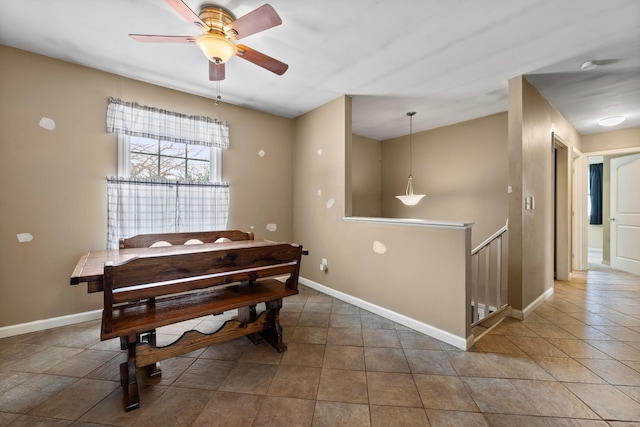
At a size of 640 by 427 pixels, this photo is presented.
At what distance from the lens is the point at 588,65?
92.0 inches

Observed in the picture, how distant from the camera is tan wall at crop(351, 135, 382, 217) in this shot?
4.98m

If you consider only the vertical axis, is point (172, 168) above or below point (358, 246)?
above

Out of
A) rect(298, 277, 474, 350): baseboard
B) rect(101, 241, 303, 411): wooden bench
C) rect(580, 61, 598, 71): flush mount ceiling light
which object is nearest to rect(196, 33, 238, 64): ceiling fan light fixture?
rect(101, 241, 303, 411): wooden bench

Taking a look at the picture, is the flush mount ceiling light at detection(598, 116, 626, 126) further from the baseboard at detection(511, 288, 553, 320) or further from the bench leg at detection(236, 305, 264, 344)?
the bench leg at detection(236, 305, 264, 344)

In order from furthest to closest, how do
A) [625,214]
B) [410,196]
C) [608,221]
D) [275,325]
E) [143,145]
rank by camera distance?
[608,221]
[625,214]
[410,196]
[143,145]
[275,325]

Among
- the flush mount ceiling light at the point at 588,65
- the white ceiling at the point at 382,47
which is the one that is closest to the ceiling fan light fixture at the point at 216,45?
the white ceiling at the point at 382,47

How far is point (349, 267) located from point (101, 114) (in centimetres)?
304

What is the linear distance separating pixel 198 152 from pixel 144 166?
0.59 meters

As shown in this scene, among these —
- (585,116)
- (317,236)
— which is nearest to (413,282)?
(317,236)

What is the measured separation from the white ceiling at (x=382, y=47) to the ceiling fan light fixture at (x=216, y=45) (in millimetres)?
202

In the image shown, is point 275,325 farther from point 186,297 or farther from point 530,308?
point 530,308

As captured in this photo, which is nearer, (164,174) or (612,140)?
(164,174)

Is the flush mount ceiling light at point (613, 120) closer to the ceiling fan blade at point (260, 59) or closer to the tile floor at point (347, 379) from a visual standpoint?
the tile floor at point (347, 379)

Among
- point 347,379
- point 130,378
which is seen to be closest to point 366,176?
point 347,379
